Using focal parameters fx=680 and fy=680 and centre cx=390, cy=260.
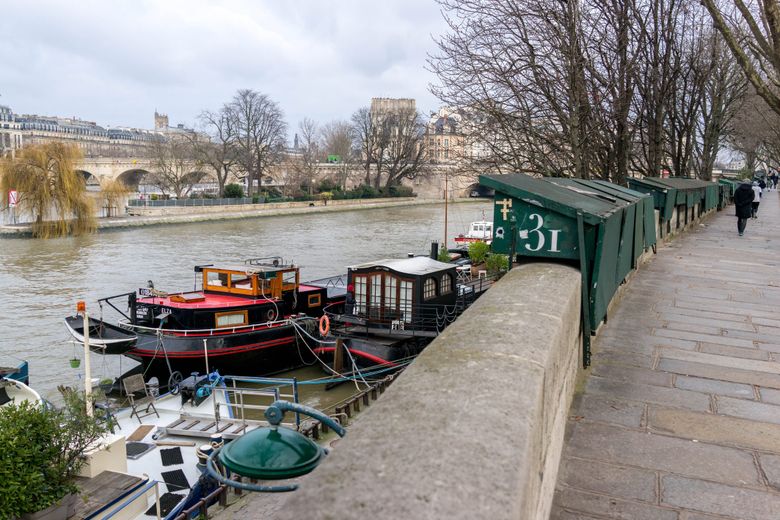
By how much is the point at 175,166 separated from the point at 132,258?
3924cm

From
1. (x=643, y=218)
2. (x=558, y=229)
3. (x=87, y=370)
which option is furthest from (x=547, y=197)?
(x=87, y=370)

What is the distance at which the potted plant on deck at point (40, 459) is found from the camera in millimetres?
7391

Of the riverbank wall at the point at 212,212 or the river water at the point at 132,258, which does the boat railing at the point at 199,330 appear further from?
the riverbank wall at the point at 212,212

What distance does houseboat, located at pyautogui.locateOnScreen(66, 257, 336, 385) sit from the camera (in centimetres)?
1903

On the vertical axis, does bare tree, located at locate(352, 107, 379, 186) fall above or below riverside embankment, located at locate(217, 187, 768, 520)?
above

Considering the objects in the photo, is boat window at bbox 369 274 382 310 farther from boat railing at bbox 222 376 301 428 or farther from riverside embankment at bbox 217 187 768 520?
riverside embankment at bbox 217 187 768 520

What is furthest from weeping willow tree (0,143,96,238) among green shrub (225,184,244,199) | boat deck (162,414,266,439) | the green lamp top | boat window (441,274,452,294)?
the green lamp top

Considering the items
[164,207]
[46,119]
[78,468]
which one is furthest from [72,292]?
[46,119]

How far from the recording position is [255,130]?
77.9m

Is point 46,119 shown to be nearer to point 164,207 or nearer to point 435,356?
point 164,207

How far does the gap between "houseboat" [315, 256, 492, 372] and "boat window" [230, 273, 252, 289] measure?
3.11 metres

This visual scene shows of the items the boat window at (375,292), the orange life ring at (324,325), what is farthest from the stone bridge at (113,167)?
the boat window at (375,292)

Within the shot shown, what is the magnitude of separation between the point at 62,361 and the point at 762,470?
65.1 ft

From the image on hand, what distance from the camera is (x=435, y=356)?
8.25ft
